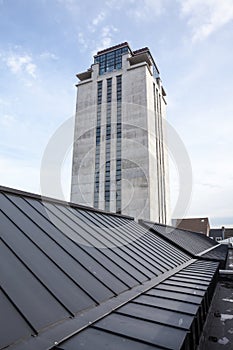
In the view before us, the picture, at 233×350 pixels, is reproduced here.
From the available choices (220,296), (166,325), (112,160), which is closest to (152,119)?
(112,160)

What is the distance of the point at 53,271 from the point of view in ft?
15.2

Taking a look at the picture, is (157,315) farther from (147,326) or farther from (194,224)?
(194,224)

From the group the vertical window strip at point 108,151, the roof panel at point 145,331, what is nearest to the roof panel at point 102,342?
the roof panel at point 145,331

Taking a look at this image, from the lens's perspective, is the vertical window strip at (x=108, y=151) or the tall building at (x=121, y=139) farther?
the vertical window strip at (x=108, y=151)

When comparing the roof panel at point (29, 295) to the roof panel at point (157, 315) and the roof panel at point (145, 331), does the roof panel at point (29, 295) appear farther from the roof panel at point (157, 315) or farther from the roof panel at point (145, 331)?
the roof panel at point (157, 315)

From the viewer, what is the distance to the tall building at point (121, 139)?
5994 centimetres

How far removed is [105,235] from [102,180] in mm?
54808

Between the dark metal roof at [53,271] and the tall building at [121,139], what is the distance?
49696 mm

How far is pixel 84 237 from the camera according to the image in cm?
730

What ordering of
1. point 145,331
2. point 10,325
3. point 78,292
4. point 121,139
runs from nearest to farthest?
point 10,325, point 145,331, point 78,292, point 121,139

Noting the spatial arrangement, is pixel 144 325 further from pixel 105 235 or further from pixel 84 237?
pixel 105 235

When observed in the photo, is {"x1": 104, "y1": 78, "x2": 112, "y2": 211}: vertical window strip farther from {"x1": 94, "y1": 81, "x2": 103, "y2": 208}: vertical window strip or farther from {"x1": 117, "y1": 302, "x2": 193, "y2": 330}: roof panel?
{"x1": 117, "y1": 302, "x2": 193, "y2": 330}: roof panel

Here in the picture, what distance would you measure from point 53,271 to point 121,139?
61.8 meters

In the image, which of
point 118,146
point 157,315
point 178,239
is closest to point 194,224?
A: point 118,146
